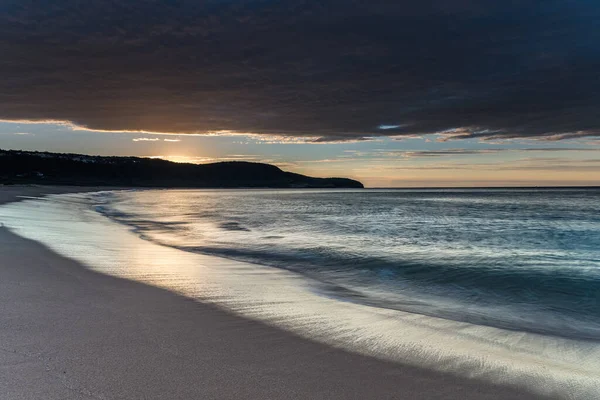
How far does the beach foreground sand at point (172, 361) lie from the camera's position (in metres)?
3.03

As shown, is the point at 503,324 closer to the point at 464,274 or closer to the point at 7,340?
the point at 464,274

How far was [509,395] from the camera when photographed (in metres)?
3.31

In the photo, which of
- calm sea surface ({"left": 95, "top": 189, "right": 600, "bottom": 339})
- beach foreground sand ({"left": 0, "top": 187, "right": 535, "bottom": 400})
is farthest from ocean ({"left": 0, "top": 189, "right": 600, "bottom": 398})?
beach foreground sand ({"left": 0, "top": 187, "right": 535, "bottom": 400})

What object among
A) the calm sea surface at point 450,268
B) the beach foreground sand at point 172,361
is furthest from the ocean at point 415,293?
the beach foreground sand at point 172,361

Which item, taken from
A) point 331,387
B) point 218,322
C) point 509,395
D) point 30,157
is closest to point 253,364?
point 331,387

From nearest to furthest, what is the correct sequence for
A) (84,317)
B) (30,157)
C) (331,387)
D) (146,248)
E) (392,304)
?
(331,387), (84,317), (392,304), (146,248), (30,157)

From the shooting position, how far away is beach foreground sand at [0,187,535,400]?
119 inches

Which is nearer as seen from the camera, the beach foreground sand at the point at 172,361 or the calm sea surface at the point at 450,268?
the beach foreground sand at the point at 172,361

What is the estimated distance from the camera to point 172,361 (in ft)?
11.5

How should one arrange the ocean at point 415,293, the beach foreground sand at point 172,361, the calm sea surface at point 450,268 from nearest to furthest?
the beach foreground sand at point 172,361
the ocean at point 415,293
the calm sea surface at point 450,268

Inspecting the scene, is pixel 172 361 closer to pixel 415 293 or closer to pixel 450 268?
pixel 415 293

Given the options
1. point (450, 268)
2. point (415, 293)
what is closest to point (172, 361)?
point (415, 293)

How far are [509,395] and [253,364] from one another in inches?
78.8

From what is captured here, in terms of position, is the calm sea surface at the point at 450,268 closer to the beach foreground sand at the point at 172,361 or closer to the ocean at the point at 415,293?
the ocean at the point at 415,293
